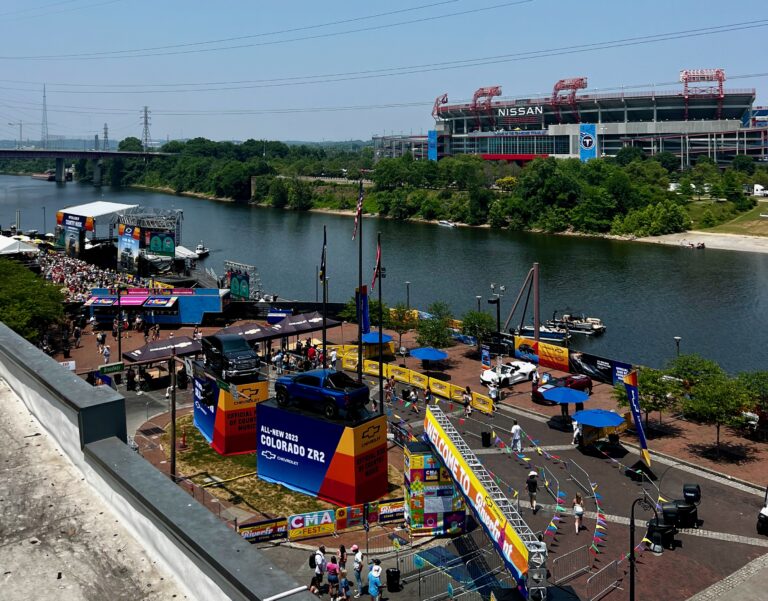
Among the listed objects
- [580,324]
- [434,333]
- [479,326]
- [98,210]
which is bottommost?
[580,324]

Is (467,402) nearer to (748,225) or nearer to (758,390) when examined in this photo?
(758,390)

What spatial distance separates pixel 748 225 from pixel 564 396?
3627 inches

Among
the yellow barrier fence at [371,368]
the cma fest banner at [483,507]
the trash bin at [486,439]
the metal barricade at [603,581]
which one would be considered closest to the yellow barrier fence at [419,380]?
the yellow barrier fence at [371,368]

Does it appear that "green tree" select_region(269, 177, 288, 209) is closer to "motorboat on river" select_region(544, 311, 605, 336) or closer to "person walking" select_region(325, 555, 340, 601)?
"motorboat on river" select_region(544, 311, 605, 336)

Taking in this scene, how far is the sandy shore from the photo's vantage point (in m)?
101

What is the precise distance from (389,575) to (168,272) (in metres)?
57.6

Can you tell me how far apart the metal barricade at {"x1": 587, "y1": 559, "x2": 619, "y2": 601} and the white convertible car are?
57.0 feet

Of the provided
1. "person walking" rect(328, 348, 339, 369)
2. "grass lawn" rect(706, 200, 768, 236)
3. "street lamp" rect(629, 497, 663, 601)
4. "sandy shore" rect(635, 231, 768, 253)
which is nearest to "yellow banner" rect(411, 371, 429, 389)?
"person walking" rect(328, 348, 339, 369)

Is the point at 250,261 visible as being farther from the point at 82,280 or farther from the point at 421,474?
the point at 421,474

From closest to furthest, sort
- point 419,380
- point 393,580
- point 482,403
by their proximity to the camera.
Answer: point 393,580, point 482,403, point 419,380

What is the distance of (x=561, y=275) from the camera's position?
8600cm

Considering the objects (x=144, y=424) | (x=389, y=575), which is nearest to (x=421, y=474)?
(x=389, y=575)

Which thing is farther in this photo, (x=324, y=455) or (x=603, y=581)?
(x=324, y=455)

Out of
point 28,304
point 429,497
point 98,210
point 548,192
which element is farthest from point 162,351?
point 548,192
